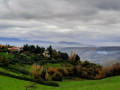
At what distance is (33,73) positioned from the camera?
199 feet

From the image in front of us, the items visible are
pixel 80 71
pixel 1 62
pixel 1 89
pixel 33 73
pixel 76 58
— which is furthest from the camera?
pixel 76 58

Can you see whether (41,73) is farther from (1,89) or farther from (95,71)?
(95,71)

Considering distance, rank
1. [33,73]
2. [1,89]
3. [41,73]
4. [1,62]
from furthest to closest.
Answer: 1. [1,62]
2. [41,73]
3. [33,73]
4. [1,89]

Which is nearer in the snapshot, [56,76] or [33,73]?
[33,73]

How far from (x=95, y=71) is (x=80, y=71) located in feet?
48.9

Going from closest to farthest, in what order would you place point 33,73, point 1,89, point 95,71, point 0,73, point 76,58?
point 1,89 → point 0,73 → point 33,73 → point 95,71 → point 76,58

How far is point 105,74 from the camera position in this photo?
81.7 metres

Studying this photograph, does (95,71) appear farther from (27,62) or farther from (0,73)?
(0,73)

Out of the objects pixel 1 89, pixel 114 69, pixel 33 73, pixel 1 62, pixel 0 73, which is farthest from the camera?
pixel 114 69

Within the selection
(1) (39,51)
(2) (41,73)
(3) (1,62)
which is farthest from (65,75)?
(1) (39,51)

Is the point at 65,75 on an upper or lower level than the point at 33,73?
lower

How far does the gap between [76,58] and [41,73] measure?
8487cm

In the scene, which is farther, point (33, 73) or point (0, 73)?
point (33, 73)

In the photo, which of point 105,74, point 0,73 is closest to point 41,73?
point 0,73
